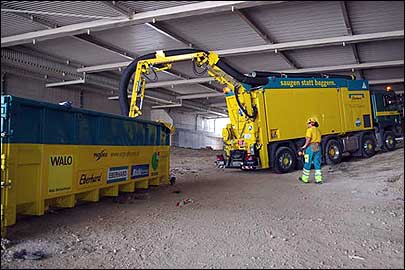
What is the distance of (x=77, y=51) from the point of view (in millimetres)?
12047

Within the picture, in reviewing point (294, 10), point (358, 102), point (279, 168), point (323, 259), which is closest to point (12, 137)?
point (323, 259)

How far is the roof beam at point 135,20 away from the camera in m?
7.26

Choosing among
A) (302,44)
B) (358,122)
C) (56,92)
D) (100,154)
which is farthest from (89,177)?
(56,92)

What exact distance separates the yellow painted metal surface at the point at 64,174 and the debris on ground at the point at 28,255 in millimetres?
545

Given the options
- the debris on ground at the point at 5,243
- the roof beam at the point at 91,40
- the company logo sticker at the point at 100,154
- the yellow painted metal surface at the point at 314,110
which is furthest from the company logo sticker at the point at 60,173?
the yellow painted metal surface at the point at 314,110

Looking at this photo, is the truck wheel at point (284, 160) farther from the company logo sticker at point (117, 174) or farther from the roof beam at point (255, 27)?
the company logo sticker at point (117, 174)

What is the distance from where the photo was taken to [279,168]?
1052 cm

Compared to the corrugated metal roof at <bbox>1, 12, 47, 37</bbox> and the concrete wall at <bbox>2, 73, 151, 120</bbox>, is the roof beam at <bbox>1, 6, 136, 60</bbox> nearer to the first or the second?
the corrugated metal roof at <bbox>1, 12, 47, 37</bbox>

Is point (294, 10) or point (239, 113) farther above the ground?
point (294, 10)

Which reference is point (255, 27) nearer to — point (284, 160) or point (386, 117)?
point (284, 160)

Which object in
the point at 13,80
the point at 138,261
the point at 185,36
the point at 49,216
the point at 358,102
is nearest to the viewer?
the point at 138,261

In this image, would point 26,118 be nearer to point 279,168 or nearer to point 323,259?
point 323,259

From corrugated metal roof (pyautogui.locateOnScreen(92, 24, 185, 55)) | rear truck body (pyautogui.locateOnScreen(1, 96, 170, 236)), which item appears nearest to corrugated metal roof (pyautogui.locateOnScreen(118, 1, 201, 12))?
corrugated metal roof (pyautogui.locateOnScreen(92, 24, 185, 55))

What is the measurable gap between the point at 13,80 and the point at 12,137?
11.7 meters
